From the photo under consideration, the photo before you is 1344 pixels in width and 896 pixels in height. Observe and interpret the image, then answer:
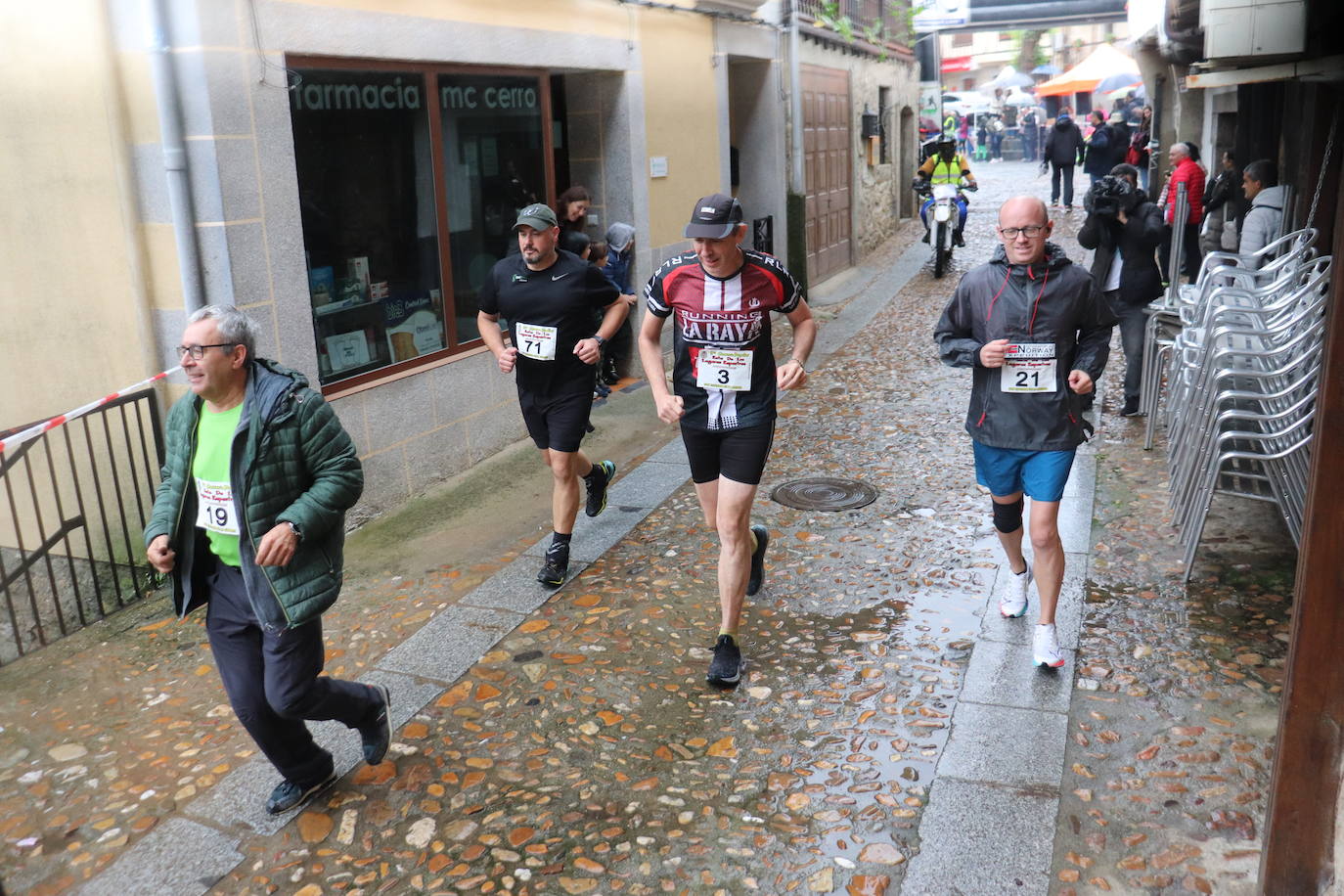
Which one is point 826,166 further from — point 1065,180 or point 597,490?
point 597,490

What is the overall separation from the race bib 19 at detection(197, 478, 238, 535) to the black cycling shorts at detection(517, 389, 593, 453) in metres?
2.39

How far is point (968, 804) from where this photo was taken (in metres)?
3.96

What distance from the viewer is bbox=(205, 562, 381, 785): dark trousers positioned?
154 inches

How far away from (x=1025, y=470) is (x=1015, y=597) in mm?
739

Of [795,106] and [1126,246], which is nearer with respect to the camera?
[1126,246]

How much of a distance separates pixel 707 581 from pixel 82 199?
3665 mm

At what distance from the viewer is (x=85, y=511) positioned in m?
6.52

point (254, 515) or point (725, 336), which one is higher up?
point (725, 336)

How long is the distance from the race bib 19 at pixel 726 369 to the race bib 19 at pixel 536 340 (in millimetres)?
1314

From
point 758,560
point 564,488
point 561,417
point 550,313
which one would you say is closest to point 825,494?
point 758,560

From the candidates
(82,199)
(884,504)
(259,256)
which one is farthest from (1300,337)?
(82,199)

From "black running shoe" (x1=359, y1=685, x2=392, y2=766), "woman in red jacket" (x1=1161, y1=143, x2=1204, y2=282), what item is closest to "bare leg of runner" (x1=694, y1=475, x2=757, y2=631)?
"black running shoe" (x1=359, y1=685, x2=392, y2=766)

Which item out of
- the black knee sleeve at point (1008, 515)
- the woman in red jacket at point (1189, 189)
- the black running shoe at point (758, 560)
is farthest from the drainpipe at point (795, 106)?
the black knee sleeve at point (1008, 515)

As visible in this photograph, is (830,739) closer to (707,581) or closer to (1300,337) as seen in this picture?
(707,581)
